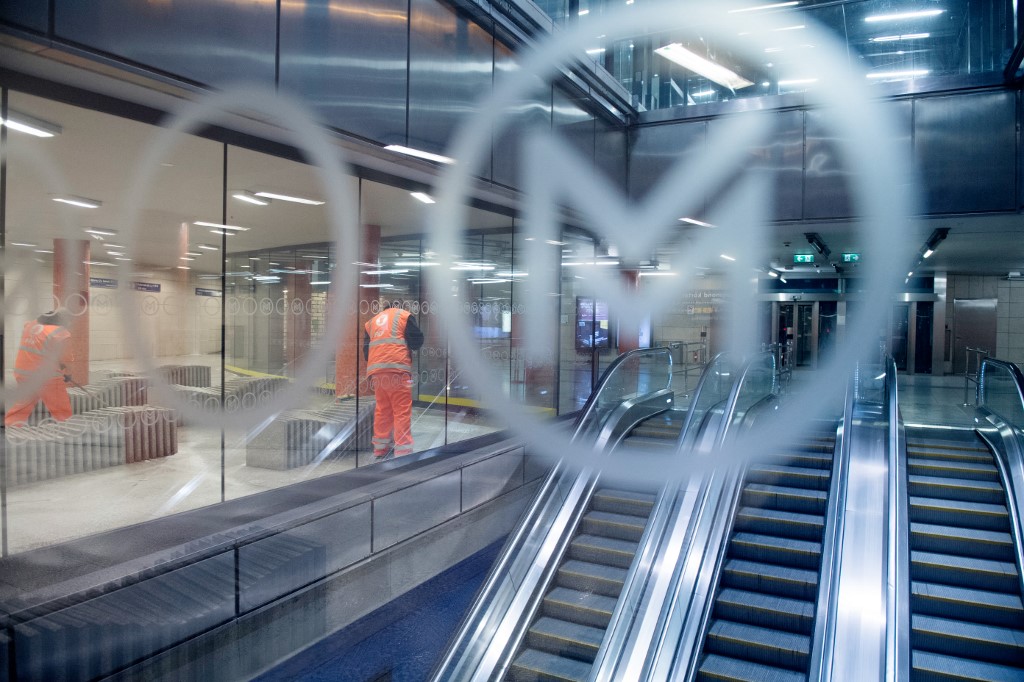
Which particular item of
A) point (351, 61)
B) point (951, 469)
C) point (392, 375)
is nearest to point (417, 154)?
point (351, 61)

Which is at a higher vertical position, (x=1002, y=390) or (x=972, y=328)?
(x=972, y=328)

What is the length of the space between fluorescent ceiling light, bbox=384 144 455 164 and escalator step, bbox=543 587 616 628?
269 centimetres

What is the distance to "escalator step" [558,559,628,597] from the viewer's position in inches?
143

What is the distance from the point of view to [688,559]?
348cm

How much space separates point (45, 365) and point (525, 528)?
8.58ft

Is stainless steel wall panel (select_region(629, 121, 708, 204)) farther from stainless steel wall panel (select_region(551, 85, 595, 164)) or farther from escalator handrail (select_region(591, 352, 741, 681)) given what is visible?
escalator handrail (select_region(591, 352, 741, 681))

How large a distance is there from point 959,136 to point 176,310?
392cm

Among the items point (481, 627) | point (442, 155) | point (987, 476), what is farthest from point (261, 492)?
point (987, 476)

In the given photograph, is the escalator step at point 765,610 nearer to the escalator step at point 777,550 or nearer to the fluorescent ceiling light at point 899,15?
the escalator step at point 777,550

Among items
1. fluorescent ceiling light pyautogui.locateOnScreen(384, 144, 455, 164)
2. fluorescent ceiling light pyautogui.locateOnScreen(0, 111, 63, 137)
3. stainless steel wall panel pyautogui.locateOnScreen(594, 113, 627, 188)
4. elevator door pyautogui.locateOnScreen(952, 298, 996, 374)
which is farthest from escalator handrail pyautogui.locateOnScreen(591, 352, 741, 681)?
elevator door pyautogui.locateOnScreen(952, 298, 996, 374)

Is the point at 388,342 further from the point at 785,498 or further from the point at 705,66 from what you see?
the point at 705,66

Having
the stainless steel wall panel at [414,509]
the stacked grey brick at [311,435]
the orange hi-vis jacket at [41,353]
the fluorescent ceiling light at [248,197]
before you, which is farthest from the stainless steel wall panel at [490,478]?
the orange hi-vis jacket at [41,353]

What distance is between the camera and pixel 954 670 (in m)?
2.97

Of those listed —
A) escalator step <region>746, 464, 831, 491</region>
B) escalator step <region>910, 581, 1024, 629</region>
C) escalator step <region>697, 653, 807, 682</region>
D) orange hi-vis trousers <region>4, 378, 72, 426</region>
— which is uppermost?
orange hi-vis trousers <region>4, 378, 72, 426</region>
